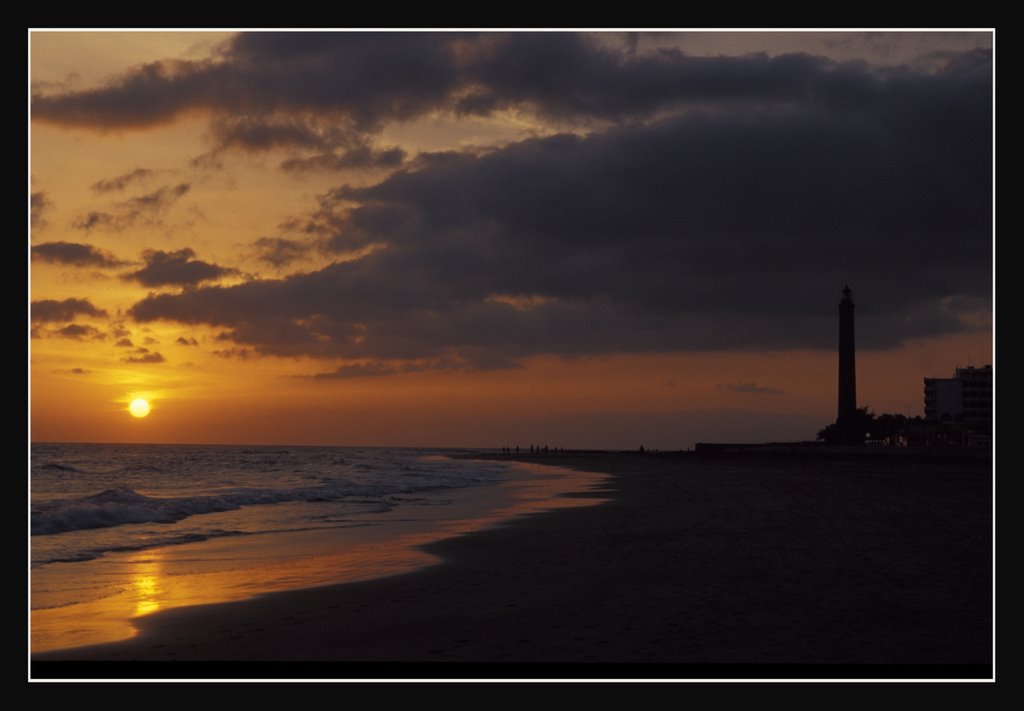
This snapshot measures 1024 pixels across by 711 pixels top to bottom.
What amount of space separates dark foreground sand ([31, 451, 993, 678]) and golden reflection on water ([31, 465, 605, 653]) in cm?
59

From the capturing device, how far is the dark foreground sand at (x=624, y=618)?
8.62 meters

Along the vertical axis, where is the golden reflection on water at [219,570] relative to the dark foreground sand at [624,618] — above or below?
below

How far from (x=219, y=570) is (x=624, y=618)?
7485 millimetres

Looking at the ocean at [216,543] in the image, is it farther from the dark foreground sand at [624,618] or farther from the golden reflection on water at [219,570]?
the dark foreground sand at [624,618]

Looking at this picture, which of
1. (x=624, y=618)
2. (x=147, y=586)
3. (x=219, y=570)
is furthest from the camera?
(x=219, y=570)

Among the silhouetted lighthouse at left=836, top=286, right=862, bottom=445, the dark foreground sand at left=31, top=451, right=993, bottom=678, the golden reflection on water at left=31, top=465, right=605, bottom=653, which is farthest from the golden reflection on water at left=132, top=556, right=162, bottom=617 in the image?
the silhouetted lighthouse at left=836, top=286, right=862, bottom=445

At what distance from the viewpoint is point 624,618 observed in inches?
397

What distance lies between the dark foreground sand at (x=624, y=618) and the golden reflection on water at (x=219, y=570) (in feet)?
1.95

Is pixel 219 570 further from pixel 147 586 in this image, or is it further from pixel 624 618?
pixel 624 618

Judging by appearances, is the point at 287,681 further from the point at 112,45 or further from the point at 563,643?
the point at 112,45

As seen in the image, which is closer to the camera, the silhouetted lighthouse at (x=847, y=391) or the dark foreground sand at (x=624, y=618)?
the dark foreground sand at (x=624, y=618)

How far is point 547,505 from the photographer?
1118 inches

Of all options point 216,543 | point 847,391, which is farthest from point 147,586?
point 847,391

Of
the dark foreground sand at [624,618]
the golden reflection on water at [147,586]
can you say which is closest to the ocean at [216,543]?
the golden reflection on water at [147,586]
